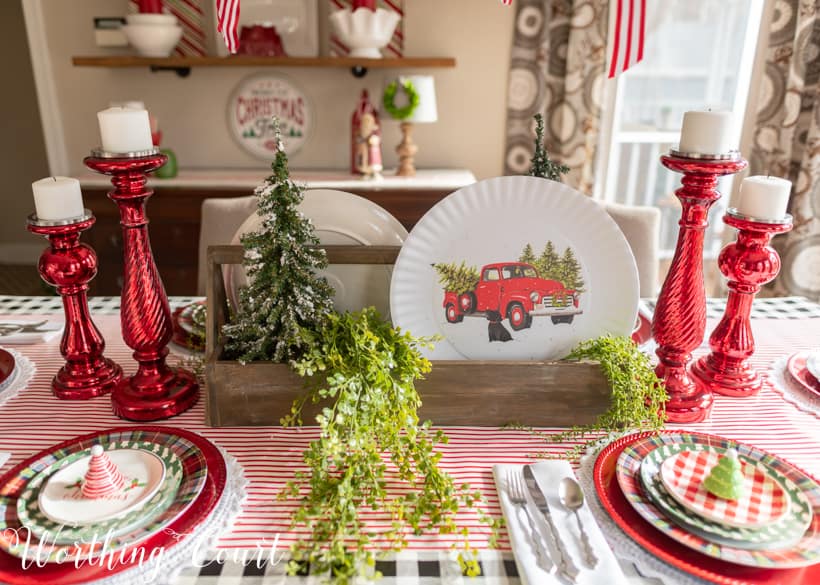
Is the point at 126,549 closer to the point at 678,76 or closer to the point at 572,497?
the point at 572,497

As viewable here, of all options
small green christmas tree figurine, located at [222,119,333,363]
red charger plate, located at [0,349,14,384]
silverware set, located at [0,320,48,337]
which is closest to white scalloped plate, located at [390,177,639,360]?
small green christmas tree figurine, located at [222,119,333,363]

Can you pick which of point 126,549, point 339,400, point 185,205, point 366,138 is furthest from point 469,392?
point 185,205

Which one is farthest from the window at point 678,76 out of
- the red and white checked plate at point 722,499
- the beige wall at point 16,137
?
the beige wall at point 16,137

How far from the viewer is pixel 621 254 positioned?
0.91 meters

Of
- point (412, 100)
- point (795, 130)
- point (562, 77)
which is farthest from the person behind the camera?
point (562, 77)

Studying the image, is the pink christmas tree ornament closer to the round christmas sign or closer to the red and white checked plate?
the red and white checked plate

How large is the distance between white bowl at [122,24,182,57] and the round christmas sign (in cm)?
36

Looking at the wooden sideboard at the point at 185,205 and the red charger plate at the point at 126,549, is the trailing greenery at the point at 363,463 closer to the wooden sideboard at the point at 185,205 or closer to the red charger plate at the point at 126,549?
the red charger plate at the point at 126,549

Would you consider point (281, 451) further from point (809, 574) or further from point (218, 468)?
point (809, 574)

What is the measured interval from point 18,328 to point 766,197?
1335 millimetres

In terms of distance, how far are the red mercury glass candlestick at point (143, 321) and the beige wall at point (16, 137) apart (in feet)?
11.6

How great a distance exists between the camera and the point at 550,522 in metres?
0.68

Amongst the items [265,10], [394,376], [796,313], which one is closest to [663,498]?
[394,376]

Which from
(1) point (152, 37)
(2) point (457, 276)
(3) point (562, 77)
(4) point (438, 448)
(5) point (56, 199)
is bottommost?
(4) point (438, 448)
